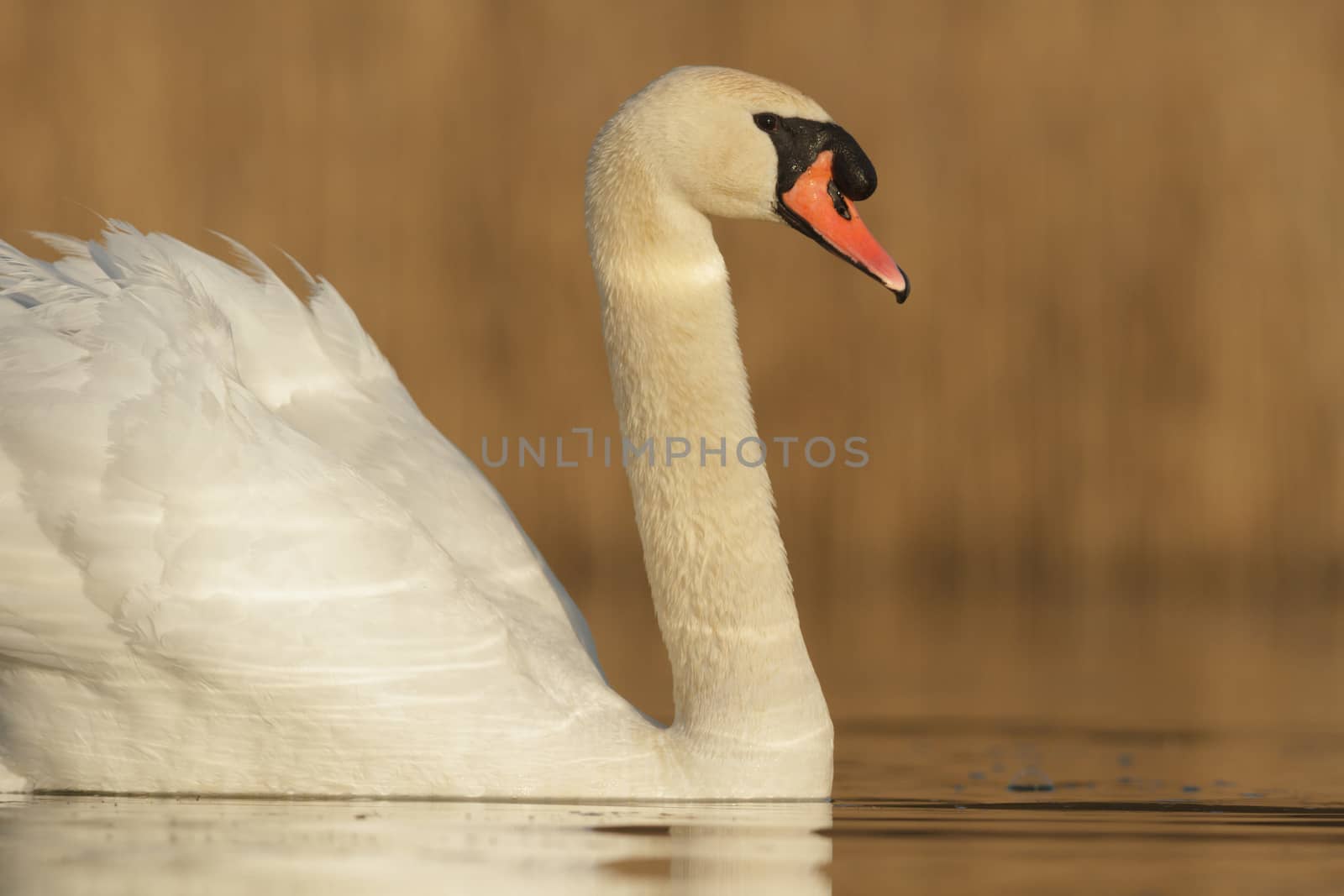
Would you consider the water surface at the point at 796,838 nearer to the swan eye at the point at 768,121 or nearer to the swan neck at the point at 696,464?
the swan neck at the point at 696,464

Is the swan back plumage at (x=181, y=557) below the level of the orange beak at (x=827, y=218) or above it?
below

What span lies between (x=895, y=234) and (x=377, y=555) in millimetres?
6097

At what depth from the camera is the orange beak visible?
14.6 feet

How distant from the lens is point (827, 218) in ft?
14.7

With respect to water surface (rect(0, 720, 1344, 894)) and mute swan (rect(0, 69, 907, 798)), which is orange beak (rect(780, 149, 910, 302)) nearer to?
mute swan (rect(0, 69, 907, 798))

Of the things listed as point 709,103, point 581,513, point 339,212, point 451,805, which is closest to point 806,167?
point 709,103

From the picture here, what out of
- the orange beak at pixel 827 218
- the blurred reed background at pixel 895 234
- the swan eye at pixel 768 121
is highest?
the swan eye at pixel 768 121

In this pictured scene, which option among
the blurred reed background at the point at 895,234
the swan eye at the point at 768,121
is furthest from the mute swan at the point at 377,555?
the blurred reed background at the point at 895,234

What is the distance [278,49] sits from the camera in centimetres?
1023

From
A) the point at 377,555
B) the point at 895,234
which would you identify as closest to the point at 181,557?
the point at 377,555

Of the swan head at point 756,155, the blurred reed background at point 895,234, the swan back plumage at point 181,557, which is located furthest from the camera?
the blurred reed background at point 895,234

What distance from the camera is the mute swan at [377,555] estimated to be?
408 centimetres

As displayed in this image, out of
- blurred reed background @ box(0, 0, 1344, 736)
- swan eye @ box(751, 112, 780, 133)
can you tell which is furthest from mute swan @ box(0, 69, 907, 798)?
blurred reed background @ box(0, 0, 1344, 736)

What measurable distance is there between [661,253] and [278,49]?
6057mm
